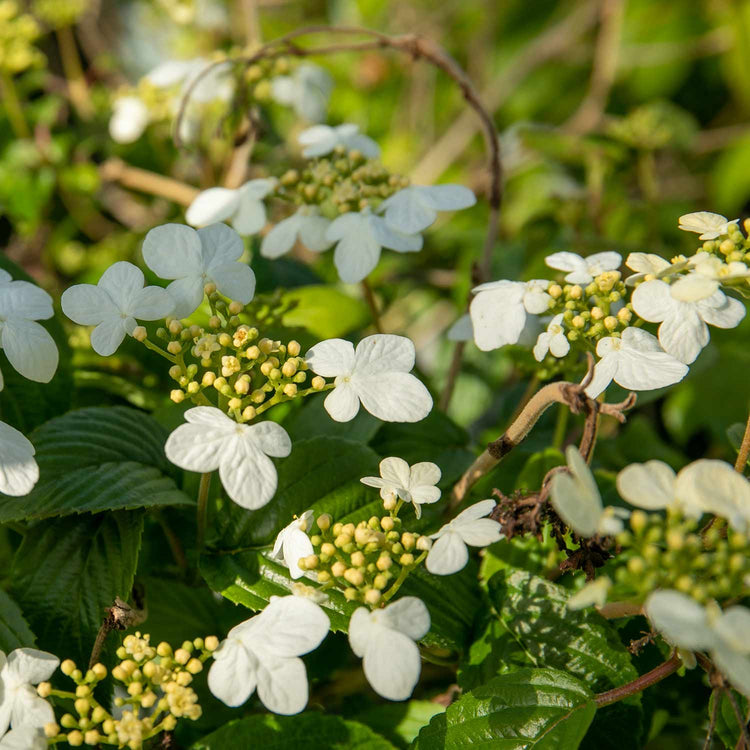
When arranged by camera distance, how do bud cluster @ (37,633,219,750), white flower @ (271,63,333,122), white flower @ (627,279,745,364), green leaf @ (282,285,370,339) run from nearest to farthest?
bud cluster @ (37,633,219,750)
white flower @ (627,279,745,364)
green leaf @ (282,285,370,339)
white flower @ (271,63,333,122)

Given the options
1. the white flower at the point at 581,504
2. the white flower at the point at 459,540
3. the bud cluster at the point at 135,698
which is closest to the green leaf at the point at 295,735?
the bud cluster at the point at 135,698

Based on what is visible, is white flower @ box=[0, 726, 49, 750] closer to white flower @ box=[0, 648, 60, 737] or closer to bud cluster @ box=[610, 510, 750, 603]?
white flower @ box=[0, 648, 60, 737]

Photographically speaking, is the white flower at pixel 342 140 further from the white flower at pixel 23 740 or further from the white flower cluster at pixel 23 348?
the white flower at pixel 23 740

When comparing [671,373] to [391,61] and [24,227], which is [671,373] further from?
[391,61]

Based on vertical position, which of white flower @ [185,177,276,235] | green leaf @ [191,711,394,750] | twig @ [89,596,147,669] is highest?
white flower @ [185,177,276,235]

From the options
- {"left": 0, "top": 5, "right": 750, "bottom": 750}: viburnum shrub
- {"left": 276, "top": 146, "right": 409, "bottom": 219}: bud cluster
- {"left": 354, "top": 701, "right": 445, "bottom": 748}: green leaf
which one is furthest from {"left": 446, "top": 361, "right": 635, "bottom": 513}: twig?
{"left": 276, "top": 146, "right": 409, "bottom": 219}: bud cluster
